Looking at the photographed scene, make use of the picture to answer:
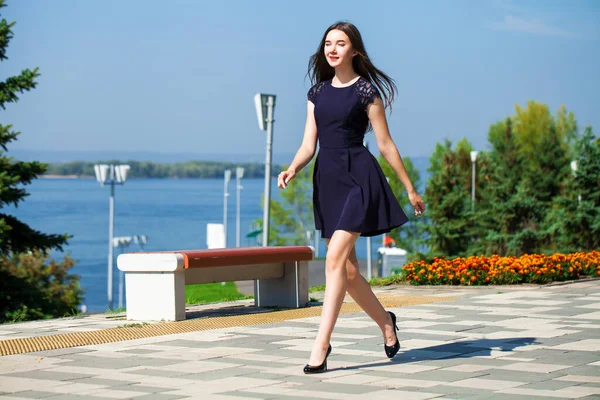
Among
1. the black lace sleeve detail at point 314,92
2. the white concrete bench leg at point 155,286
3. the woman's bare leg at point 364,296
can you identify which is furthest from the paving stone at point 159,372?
the white concrete bench leg at point 155,286

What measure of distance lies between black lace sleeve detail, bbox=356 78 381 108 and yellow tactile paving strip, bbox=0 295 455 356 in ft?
9.17

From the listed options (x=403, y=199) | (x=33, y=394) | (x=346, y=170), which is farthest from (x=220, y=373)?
(x=403, y=199)

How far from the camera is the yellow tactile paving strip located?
735 cm

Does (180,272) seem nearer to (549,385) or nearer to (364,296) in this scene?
(364,296)

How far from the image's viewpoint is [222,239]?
30.4 m

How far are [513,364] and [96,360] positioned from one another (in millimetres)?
2654

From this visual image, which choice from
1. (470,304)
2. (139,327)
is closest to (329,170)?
(139,327)

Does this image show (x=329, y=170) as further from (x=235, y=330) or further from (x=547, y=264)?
(x=547, y=264)

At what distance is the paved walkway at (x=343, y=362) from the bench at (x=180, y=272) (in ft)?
1.04

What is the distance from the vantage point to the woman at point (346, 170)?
5973mm

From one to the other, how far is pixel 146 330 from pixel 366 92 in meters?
3.08

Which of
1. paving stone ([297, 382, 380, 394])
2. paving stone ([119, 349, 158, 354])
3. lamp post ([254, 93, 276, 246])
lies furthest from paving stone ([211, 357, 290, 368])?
lamp post ([254, 93, 276, 246])

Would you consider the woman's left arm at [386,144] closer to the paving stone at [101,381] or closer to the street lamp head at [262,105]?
the paving stone at [101,381]

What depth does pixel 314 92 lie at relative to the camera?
637cm
